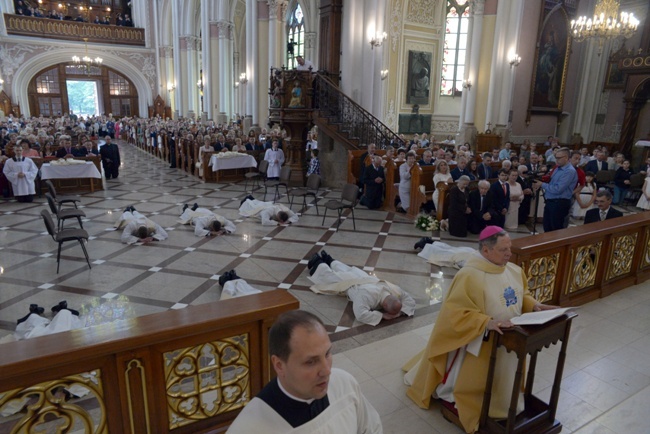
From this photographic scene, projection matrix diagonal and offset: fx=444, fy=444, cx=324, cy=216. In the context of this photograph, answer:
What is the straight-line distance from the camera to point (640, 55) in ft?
49.0

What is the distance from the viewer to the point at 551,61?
16.5 metres

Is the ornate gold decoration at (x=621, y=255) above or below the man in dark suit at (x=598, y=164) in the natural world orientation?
below

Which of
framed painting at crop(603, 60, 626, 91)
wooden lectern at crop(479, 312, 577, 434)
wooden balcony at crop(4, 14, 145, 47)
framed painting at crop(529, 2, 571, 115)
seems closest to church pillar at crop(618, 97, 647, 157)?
framed painting at crop(603, 60, 626, 91)

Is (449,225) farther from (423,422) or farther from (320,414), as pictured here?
(320,414)

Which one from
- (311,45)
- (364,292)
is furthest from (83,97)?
(364,292)

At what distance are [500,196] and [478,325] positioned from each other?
6.12 m

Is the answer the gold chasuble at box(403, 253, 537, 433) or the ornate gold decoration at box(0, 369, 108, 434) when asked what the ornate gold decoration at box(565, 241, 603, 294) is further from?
the ornate gold decoration at box(0, 369, 108, 434)

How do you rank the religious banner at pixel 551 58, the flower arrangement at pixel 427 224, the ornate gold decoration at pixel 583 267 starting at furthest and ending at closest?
the religious banner at pixel 551 58, the flower arrangement at pixel 427 224, the ornate gold decoration at pixel 583 267

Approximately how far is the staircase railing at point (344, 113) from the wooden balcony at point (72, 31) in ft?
82.3

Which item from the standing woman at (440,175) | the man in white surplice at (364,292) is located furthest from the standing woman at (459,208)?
the man in white surplice at (364,292)

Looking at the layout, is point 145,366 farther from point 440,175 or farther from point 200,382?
point 440,175

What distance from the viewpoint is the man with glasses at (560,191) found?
6.86 m

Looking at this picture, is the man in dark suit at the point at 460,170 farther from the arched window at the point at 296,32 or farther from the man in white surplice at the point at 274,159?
the arched window at the point at 296,32

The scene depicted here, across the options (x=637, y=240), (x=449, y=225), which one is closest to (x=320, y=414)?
(x=637, y=240)
